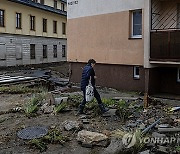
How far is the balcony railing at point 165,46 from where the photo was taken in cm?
1173

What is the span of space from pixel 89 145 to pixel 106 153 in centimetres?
57

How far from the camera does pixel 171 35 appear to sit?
1184 centimetres

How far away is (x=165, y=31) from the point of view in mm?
12031

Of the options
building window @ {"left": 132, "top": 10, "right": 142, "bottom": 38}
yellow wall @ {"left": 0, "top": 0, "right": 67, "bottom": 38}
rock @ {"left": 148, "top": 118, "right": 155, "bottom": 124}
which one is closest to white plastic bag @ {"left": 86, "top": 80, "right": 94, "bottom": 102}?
rock @ {"left": 148, "top": 118, "right": 155, "bottom": 124}

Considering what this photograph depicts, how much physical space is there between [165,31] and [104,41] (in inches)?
165

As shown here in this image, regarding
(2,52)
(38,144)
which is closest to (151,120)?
(38,144)

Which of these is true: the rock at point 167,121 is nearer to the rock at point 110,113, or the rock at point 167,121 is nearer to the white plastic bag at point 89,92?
the rock at point 110,113

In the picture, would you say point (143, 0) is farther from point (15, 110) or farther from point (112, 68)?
point (15, 110)

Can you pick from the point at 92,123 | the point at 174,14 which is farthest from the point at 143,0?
the point at 92,123

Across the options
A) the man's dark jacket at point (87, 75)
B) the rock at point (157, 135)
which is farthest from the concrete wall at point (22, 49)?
the rock at point (157, 135)

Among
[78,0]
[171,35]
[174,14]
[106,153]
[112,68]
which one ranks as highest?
[78,0]

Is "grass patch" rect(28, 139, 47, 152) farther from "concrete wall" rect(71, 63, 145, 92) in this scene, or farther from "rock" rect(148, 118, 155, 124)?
"concrete wall" rect(71, 63, 145, 92)

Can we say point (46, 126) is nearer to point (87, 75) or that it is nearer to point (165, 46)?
point (87, 75)

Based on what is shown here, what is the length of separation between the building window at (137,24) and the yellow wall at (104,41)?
315mm
